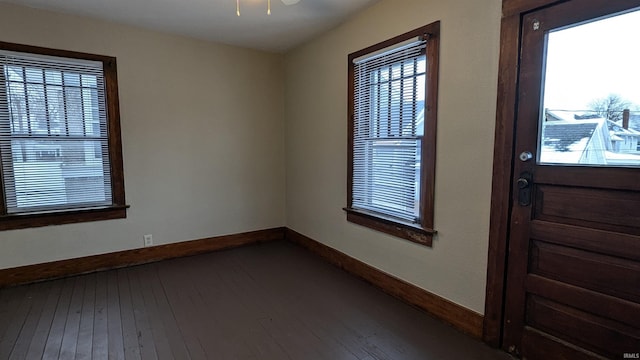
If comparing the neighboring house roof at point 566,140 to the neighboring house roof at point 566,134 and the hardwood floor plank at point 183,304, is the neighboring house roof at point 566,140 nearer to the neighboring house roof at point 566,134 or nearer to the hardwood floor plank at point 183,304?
the neighboring house roof at point 566,134

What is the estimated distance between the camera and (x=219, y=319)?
237 centimetres

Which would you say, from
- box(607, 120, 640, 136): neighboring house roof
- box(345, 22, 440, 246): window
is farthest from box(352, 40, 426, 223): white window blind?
box(607, 120, 640, 136): neighboring house roof

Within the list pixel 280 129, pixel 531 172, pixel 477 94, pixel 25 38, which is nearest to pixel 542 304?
pixel 531 172

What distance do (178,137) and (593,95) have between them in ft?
11.6

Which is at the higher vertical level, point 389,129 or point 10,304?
point 389,129

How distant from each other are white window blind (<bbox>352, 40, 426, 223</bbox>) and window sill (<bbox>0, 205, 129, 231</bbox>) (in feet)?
8.04

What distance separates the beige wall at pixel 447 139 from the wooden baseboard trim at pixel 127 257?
1.22 m

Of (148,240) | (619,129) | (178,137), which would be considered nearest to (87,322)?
(148,240)

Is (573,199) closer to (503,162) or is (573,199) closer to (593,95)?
(503,162)

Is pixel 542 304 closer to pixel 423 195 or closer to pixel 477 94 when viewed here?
pixel 423 195

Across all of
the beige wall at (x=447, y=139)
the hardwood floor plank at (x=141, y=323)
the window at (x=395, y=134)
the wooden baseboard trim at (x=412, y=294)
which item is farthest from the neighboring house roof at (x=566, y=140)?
the hardwood floor plank at (x=141, y=323)

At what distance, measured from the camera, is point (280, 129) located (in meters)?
4.28

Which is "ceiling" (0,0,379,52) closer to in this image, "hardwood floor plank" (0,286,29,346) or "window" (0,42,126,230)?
"window" (0,42,126,230)

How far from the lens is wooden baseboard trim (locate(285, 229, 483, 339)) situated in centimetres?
215
